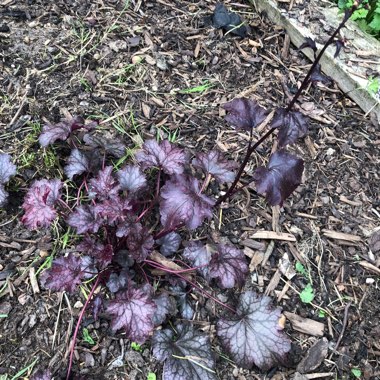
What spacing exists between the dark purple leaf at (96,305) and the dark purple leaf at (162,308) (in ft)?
0.82

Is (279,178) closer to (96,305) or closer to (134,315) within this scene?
(134,315)

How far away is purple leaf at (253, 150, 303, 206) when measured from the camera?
78.4 inches

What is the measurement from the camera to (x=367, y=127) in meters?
2.91

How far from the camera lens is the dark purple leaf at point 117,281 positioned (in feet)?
6.91

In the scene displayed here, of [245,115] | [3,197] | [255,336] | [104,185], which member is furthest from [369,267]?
[3,197]

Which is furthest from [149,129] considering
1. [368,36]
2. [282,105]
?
[368,36]

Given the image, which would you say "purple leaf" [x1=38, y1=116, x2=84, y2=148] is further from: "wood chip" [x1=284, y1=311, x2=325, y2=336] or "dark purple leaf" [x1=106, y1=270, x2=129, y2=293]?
"wood chip" [x1=284, y1=311, x2=325, y2=336]

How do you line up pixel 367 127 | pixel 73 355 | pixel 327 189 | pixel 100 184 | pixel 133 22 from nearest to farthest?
pixel 73 355 < pixel 100 184 < pixel 327 189 < pixel 367 127 < pixel 133 22

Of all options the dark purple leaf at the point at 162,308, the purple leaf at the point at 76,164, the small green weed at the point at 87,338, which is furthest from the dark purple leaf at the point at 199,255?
the purple leaf at the point at 76,164

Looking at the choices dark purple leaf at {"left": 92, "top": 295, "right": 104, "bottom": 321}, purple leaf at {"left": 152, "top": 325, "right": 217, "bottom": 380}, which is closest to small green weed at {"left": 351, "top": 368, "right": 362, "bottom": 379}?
purple leaf at {"left": 152, "top": 325, "right": 217, "bottom": 380}

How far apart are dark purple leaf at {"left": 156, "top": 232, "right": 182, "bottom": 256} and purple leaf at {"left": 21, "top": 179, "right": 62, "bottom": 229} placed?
0.54 metres

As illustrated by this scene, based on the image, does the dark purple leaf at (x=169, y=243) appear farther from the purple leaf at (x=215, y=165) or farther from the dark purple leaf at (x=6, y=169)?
the dark purple leaf at (x=6, y=169)

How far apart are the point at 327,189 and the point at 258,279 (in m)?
0.72

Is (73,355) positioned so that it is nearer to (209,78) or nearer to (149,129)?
(149,129)
